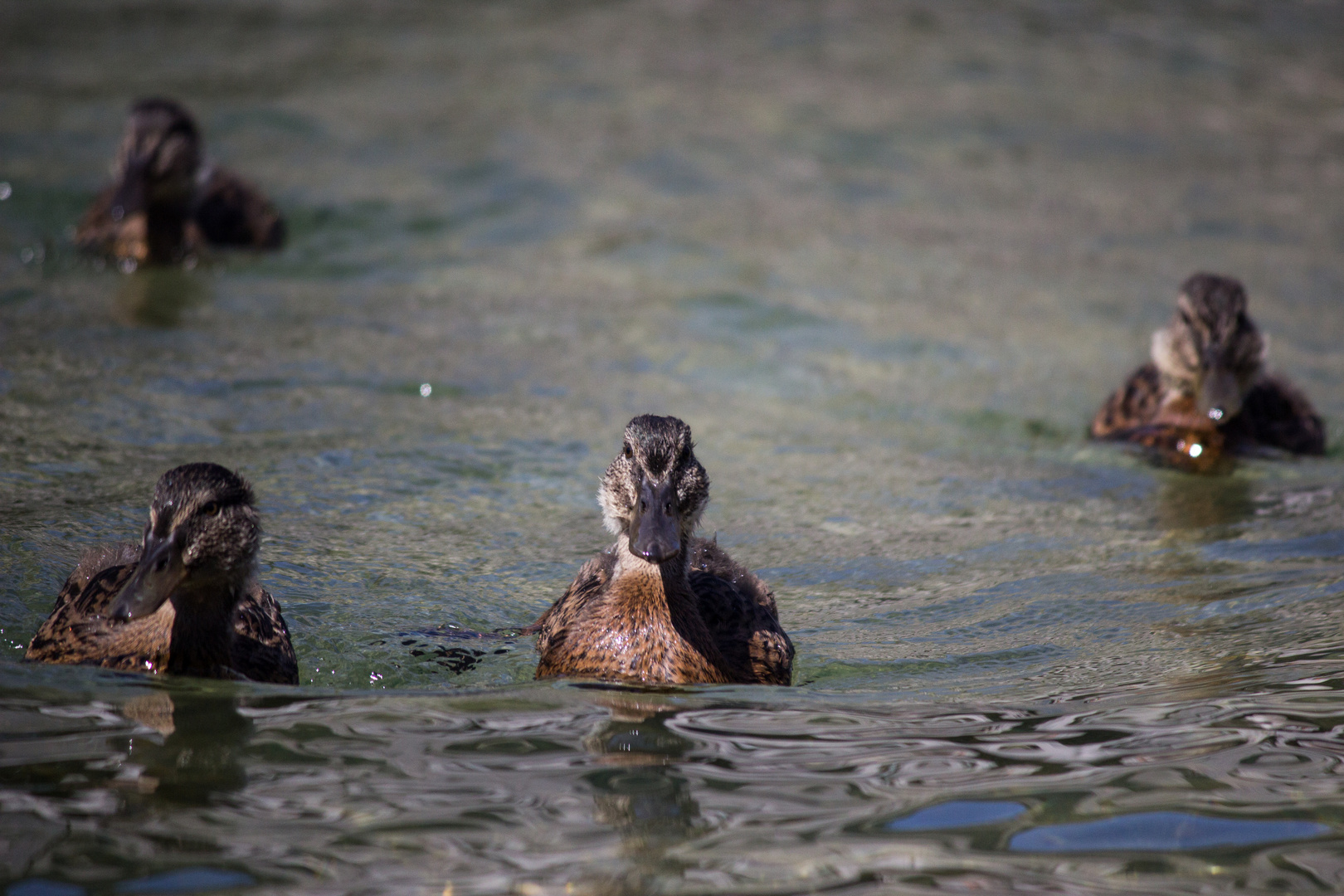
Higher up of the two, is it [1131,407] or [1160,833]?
[1131,407]

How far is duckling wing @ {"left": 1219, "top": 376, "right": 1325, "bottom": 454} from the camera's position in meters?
9.13

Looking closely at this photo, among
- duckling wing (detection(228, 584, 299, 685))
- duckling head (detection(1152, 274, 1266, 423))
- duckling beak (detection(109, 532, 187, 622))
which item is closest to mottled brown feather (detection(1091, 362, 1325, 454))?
duckling head (detection(1152, 274, 1266, 423))

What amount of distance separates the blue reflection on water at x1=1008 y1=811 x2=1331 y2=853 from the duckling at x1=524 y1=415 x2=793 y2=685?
1663 millimetres

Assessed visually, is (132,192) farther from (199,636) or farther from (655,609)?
(655,609)

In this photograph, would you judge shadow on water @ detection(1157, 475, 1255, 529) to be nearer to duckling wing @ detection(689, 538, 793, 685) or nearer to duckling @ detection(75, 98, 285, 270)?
duckling wing @ detection(689, 538, 793, 685)

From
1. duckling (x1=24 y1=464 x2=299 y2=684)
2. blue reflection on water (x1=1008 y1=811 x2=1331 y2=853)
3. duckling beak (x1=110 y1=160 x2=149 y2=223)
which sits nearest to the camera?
blue reflection on water (x1=1008 y1=811 x2=1331 y2=853)

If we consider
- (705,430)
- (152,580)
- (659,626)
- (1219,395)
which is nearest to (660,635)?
(659,626)

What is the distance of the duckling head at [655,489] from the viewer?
541 centimetres

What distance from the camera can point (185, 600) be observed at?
5387mm

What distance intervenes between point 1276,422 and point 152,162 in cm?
858

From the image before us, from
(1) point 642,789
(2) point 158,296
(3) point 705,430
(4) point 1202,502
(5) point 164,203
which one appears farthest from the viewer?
(5) point 164,203

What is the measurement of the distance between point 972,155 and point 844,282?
3.33 m

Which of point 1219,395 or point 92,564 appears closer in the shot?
point 92,564

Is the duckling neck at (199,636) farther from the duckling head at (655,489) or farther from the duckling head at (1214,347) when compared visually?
the duckling head at (1214,347)
